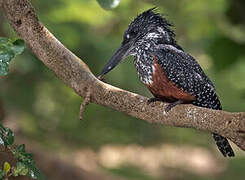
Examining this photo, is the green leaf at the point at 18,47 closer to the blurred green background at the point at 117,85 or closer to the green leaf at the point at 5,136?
the green leaf at the point at 5,136

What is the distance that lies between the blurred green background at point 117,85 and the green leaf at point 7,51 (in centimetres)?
294

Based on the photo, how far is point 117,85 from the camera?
5.66 m

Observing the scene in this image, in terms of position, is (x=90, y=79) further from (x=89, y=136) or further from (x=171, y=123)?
(x=89, y=136)

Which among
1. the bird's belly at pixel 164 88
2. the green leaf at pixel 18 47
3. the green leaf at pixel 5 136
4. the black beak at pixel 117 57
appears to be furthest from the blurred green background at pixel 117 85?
the green leaf at pixel 5 136

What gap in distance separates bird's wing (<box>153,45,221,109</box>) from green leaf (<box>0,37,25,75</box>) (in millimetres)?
1381

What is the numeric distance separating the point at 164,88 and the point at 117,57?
43 centimetres

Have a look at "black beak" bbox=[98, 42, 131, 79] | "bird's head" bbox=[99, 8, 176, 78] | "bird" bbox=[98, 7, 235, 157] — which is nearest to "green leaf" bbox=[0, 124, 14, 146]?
"bird" bbox=[98, 7, 235, 157]

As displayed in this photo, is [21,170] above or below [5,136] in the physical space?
below

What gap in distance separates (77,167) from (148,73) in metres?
2.69

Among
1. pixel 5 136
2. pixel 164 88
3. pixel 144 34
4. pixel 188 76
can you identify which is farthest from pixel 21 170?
pixel 144 34

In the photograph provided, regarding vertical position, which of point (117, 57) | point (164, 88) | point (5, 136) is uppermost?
point (117, 57)

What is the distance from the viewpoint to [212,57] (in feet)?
17.0

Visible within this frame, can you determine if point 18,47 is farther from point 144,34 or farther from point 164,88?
point 144,34

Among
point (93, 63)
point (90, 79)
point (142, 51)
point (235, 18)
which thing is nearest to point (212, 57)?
point (235, 18)
